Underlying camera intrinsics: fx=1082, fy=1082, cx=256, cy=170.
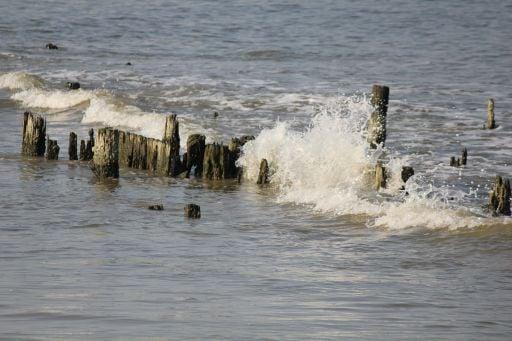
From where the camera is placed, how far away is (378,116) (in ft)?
57.0

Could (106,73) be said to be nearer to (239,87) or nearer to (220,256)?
(239,87)

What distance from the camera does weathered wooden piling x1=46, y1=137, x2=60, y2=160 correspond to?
18.2 m

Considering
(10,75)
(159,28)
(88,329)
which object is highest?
(159,28)

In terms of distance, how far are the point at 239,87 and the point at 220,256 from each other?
18.9 m

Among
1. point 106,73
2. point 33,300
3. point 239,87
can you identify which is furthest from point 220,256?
point 106,73

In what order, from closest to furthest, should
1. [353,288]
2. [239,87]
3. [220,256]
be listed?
[353,288] → [220,256] → [239,87]

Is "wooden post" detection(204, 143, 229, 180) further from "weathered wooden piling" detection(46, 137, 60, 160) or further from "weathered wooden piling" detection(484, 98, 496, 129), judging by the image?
"weathered wooden piling" detection(484, 98, 496, 129)

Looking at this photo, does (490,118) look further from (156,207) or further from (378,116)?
(156,207)

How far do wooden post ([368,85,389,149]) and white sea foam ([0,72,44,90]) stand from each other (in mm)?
14364

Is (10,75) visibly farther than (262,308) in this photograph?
Yes

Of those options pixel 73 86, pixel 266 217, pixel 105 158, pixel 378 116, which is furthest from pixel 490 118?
pixel 73 86

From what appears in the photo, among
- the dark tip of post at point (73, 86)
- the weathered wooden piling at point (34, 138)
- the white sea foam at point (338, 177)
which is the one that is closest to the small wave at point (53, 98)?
the dark tip of post at point (73, 86)

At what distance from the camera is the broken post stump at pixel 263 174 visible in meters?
16.7

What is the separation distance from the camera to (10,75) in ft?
103
